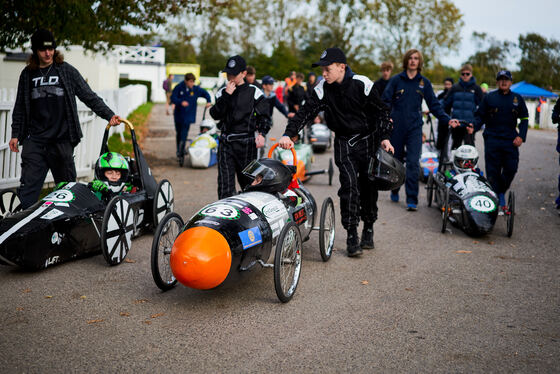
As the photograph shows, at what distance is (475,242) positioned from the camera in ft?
25.5

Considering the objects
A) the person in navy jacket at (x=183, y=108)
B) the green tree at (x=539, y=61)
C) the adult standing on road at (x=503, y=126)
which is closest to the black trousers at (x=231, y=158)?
the adult standing on road at (x=503, y=126)

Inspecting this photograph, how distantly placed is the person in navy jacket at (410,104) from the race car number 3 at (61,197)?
531 centimetres

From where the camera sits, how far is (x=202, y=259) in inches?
186

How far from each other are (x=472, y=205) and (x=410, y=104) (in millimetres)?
2203

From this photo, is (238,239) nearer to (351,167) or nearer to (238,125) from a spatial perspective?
(351,167)

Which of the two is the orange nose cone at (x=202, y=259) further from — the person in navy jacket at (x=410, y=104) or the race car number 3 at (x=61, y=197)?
the person in navy jacket at (x=410, y=104)

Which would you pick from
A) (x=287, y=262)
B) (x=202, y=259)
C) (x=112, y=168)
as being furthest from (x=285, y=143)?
(x=112, y=168)

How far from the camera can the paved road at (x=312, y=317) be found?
4.10 metres

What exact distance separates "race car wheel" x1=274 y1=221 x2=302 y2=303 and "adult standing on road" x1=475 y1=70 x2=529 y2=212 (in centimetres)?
491

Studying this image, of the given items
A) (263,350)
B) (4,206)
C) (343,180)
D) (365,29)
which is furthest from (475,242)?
(365,29)

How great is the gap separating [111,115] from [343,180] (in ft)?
9.02

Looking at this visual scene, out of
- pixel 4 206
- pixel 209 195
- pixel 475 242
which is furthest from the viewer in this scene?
pixel 209 195

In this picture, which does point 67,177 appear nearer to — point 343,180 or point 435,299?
point 343,180

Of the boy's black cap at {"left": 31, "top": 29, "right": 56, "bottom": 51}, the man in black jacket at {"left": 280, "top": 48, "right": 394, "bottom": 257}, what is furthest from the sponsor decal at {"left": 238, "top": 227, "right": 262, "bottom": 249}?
the boy's black cap at {"left": 31, "top": 29, "right": 56, "bottom": 51}
